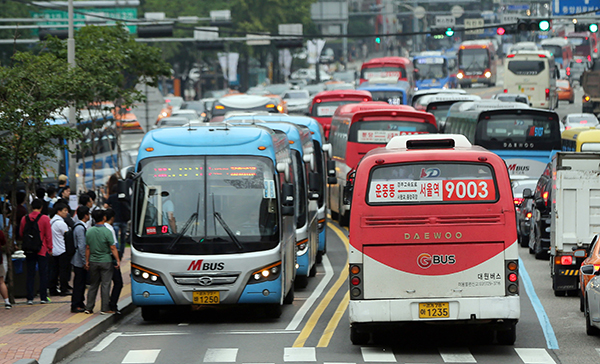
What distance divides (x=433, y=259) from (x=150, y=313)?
5.07 metres

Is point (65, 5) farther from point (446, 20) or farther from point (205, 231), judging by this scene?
point (446, 20)

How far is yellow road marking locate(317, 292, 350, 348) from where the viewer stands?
13043 mm

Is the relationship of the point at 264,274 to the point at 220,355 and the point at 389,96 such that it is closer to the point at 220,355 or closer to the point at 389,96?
the point at 220,355

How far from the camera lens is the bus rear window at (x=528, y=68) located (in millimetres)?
61375

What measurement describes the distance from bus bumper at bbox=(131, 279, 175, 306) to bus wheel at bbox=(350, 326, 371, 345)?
9.99ft

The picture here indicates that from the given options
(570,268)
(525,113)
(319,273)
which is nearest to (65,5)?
(525,113)

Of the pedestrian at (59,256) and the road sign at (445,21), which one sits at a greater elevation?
the road sign at (445,21)

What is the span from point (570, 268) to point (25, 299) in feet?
29.5

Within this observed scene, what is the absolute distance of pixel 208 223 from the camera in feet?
47.7

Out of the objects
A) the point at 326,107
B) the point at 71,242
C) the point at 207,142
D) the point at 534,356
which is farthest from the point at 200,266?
the point at 326,107

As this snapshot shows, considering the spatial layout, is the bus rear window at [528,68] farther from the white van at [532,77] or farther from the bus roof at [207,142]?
the bus roof at [207,142]

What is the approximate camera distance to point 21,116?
16078mm

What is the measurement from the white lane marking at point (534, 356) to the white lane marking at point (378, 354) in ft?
4.87

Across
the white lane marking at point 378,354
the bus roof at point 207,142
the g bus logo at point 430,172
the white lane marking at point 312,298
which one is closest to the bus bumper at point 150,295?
the white lane marking at point 312,298
